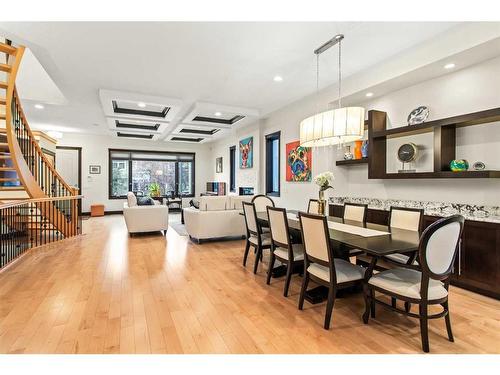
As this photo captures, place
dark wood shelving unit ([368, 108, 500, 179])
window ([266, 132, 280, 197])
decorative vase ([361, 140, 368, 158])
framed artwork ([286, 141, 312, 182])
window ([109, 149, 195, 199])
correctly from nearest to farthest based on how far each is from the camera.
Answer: dark wood shelving unit ([368, 108, 500, 179]), decorative vase ([361, 140, 368, 158]), framed artwork ([286, 141, 312, 182]), window ([266, 132, 280, 197]), window ([109, 149, 195, 199])

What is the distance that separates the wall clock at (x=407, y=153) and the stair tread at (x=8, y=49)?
17.3ft

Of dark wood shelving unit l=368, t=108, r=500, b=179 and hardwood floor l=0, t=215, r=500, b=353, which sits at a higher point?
dark wood shelving unit l=368, t=108, r=500, b=179

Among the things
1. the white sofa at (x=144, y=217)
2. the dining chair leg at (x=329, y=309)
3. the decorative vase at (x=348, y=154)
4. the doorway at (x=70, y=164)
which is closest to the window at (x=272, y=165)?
the decorative vase at (x=348, y=154)

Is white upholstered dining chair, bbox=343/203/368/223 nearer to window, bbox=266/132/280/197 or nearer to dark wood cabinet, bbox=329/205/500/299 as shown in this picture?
dark wood cabinet, bbox=329/205/500/299

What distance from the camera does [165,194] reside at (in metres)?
10.5

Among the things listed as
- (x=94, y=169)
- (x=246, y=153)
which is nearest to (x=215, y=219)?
(x=246, y=153)

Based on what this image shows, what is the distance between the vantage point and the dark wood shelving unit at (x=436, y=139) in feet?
9.64

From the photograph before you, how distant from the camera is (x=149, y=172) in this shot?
10.3m

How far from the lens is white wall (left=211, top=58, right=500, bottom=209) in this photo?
3.06 m

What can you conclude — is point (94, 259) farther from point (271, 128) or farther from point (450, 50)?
point (450, 50)

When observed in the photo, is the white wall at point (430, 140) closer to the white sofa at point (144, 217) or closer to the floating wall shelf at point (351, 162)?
the floating wall shelf at point (351, 162)

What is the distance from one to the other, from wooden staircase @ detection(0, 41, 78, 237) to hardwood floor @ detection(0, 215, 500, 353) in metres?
1.43

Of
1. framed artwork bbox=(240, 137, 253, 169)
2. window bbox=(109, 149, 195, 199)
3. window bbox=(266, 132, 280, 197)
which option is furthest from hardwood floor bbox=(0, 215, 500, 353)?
window bbox=(109, 149, 195, 199)

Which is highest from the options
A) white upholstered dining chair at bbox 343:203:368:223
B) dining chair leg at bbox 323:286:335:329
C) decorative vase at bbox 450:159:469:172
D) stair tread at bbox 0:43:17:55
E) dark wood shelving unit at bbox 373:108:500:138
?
stair tread at bbox 0:43:17:55
